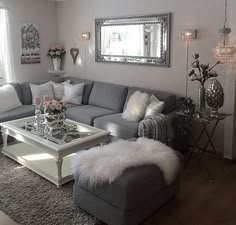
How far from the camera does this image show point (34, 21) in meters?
5.70

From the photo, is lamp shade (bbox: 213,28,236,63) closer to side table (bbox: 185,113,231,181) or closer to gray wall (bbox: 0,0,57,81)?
side table (bbox: 185,113,231,181)

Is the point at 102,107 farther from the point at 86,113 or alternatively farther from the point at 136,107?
the point at 136,107

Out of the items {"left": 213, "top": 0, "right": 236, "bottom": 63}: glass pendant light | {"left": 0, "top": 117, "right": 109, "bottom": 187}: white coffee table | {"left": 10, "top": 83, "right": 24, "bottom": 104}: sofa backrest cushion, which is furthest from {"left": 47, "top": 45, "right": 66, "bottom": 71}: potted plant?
{"left": 213, "top": 0, "right": 236, "bottom": 63}: glass pendant light

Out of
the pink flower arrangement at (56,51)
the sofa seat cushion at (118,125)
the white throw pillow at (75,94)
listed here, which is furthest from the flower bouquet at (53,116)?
the pink flower arrangement at (56,51)

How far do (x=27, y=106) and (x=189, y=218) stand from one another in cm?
340

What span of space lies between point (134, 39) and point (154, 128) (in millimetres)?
1777

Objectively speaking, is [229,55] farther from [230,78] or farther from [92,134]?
[92,134]

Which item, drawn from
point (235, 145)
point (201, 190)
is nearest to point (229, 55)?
point (235, 145)

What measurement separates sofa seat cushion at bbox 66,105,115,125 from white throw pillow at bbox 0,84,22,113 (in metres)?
0.94

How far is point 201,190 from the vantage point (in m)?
3.17

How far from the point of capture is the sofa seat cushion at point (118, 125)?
3.82 metres

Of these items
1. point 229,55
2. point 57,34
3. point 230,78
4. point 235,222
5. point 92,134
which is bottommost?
point 235,222

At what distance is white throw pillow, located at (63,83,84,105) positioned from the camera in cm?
519

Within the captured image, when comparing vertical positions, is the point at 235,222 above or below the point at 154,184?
below
